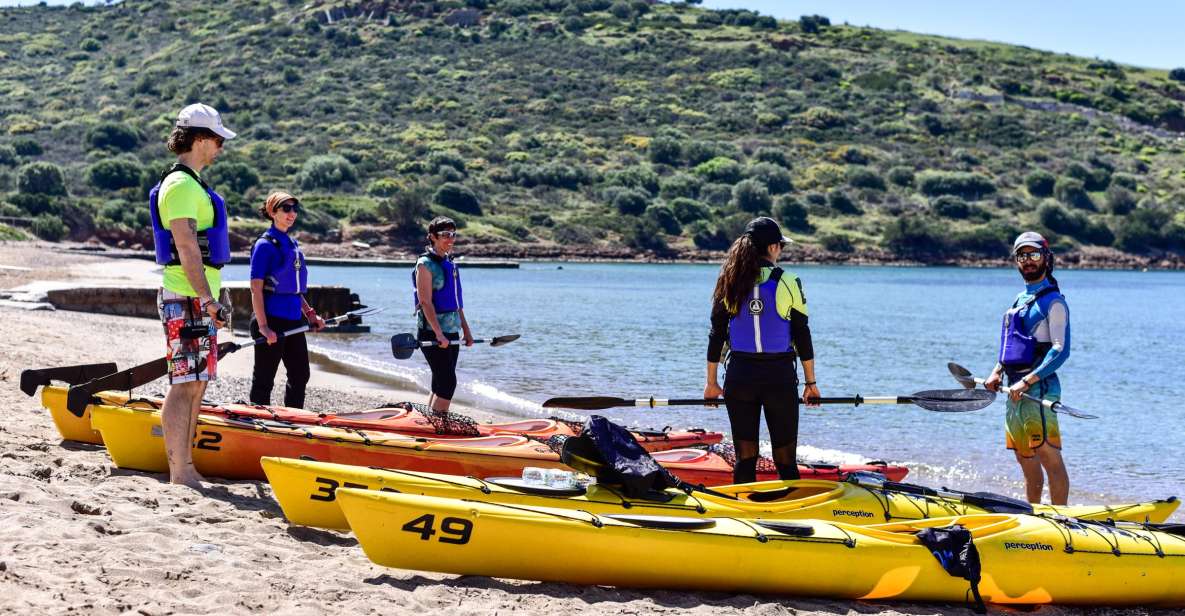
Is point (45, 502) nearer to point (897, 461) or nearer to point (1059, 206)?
point (897, 461)

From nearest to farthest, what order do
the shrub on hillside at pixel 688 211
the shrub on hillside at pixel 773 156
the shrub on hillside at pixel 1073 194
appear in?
the shrub on hillside at pixel 688 211 < the shrub on hillside at pixel 1073 194 < the shrub on hillside at pixel 773 156

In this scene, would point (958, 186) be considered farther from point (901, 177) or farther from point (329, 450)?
point (329, 450)

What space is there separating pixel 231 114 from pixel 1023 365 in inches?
3422

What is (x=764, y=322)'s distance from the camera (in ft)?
19.5

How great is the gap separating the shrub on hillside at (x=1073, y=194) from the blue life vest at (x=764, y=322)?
241 feet

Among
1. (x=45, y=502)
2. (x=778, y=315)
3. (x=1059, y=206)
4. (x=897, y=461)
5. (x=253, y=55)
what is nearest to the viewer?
(x=45, y=502)

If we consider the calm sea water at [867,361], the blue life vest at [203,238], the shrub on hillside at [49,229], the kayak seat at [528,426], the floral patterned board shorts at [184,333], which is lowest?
the calm sea water at [867,361]

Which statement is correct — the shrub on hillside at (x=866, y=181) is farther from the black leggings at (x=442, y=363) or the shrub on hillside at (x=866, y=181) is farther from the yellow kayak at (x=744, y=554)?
the yellow kayak at (x=744, y=554)

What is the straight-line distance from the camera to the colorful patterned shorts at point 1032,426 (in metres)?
6.72

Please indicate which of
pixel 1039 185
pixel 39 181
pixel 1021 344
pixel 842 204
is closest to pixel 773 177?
pixel 842 204

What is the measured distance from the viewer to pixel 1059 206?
7012cm

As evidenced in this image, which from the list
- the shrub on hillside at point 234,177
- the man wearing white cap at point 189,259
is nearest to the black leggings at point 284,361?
the man wearing white cap at point 189,259

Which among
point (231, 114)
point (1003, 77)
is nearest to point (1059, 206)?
point (1003, 77)

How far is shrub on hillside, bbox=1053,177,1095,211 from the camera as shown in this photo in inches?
2867
